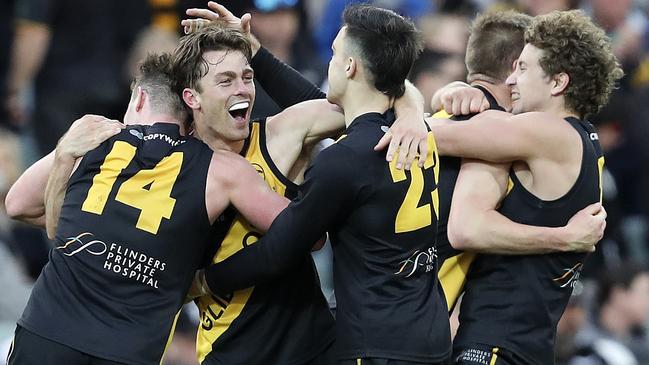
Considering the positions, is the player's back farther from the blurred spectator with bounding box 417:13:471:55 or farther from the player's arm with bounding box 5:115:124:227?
the blurred spectator with bounding box 417:13:471:55

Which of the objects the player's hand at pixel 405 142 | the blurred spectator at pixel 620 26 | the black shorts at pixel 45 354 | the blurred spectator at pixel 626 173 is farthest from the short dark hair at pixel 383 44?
the blurred spectator at pixel 620 26

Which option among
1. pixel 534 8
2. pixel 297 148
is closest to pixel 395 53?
pixel 297 148

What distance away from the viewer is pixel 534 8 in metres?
12.3

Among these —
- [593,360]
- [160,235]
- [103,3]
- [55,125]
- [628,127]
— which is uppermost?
[160,235]

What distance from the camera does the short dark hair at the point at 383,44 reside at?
225 inches

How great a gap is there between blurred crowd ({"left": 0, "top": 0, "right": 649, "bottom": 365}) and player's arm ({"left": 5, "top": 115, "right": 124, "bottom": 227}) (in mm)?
3267

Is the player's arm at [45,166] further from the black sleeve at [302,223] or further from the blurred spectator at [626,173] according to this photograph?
the blurred spectator at [626,173]

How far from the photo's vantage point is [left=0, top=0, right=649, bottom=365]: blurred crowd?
421 inches

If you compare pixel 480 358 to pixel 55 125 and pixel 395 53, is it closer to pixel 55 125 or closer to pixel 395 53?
pixel 395 53

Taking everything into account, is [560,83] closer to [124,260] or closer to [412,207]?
[412,207]

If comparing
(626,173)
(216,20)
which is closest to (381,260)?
(216,20)

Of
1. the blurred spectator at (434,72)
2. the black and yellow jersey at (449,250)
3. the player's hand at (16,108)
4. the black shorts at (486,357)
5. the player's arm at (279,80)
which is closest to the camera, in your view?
the black shorts at (486,357)

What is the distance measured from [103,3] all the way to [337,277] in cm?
600

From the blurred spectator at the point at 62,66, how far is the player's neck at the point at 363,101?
17.4ft
